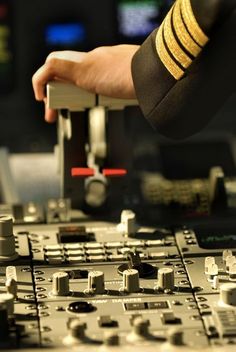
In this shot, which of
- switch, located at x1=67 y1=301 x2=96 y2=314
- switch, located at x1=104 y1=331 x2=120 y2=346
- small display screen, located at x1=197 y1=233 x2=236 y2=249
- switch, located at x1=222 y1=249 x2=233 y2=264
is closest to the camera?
switch, located at x1=104 y1=331 x2=120 y2=346

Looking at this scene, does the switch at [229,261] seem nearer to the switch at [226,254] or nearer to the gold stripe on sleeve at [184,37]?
the switch at [226,254]

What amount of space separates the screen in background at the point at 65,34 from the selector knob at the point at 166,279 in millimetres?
2726

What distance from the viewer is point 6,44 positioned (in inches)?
328

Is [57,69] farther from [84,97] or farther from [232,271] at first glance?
[232,271]

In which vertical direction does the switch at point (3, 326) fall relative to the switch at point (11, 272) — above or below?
below

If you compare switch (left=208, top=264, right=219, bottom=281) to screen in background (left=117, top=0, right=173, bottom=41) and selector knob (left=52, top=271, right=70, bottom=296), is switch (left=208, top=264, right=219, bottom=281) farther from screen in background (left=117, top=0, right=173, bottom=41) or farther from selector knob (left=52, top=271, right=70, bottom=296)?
screen in background (left=117, top=0, right=173, bottom=41)

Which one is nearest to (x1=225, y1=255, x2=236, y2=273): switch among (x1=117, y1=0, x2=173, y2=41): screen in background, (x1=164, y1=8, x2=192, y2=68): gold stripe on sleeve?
(x1=164, y1=8, x2=192, y2=68): gold stripe on sleeve

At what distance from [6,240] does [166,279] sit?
2.09 feet

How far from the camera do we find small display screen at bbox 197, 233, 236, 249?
6.14m

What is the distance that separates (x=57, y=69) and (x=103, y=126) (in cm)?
33

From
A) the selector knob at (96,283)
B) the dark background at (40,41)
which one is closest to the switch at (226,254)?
the selector knob at (96,283)

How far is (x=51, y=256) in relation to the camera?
602 centimetres

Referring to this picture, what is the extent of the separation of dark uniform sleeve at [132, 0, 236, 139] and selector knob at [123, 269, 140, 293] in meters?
0.60

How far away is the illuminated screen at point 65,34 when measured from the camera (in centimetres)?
826
